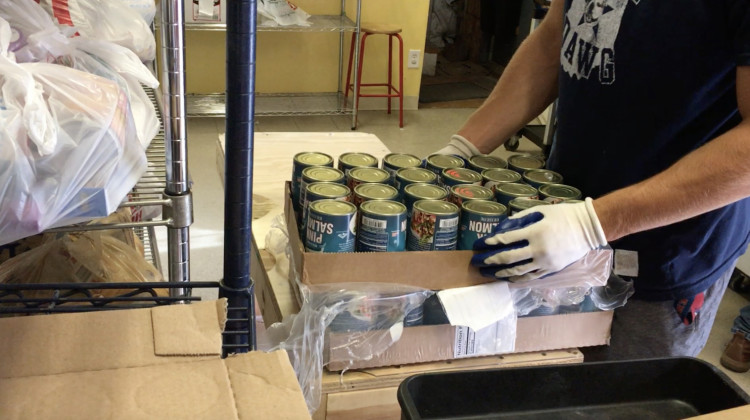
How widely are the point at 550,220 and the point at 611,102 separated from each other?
0.31 metres

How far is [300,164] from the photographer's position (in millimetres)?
1240

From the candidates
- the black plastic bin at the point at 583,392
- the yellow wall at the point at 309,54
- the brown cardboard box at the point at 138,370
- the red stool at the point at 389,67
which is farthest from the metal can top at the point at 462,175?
the yellow wall at the point at 309,54

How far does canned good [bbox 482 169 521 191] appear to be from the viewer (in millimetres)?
1241

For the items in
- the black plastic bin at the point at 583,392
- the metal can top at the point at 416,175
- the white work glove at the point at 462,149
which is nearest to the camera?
the black plastic bin at the point at 583,392

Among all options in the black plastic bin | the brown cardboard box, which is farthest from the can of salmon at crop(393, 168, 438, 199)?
the brown cardboard box

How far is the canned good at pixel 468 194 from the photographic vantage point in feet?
3.76

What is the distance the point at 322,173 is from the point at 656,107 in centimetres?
59

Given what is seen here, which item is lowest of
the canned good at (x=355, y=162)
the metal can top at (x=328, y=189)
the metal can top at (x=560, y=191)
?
the canned good at (x=355, y=162)

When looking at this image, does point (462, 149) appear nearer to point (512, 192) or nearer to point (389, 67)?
point (512, 192)

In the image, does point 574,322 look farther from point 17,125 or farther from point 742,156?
point 17,125

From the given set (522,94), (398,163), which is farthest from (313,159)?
(522,94)

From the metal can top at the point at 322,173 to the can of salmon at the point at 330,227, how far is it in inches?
5.2

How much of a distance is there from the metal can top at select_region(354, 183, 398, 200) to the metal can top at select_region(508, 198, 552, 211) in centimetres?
20

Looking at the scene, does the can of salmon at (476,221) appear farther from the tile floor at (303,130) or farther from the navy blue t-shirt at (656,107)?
the tile floor at (303,130)
